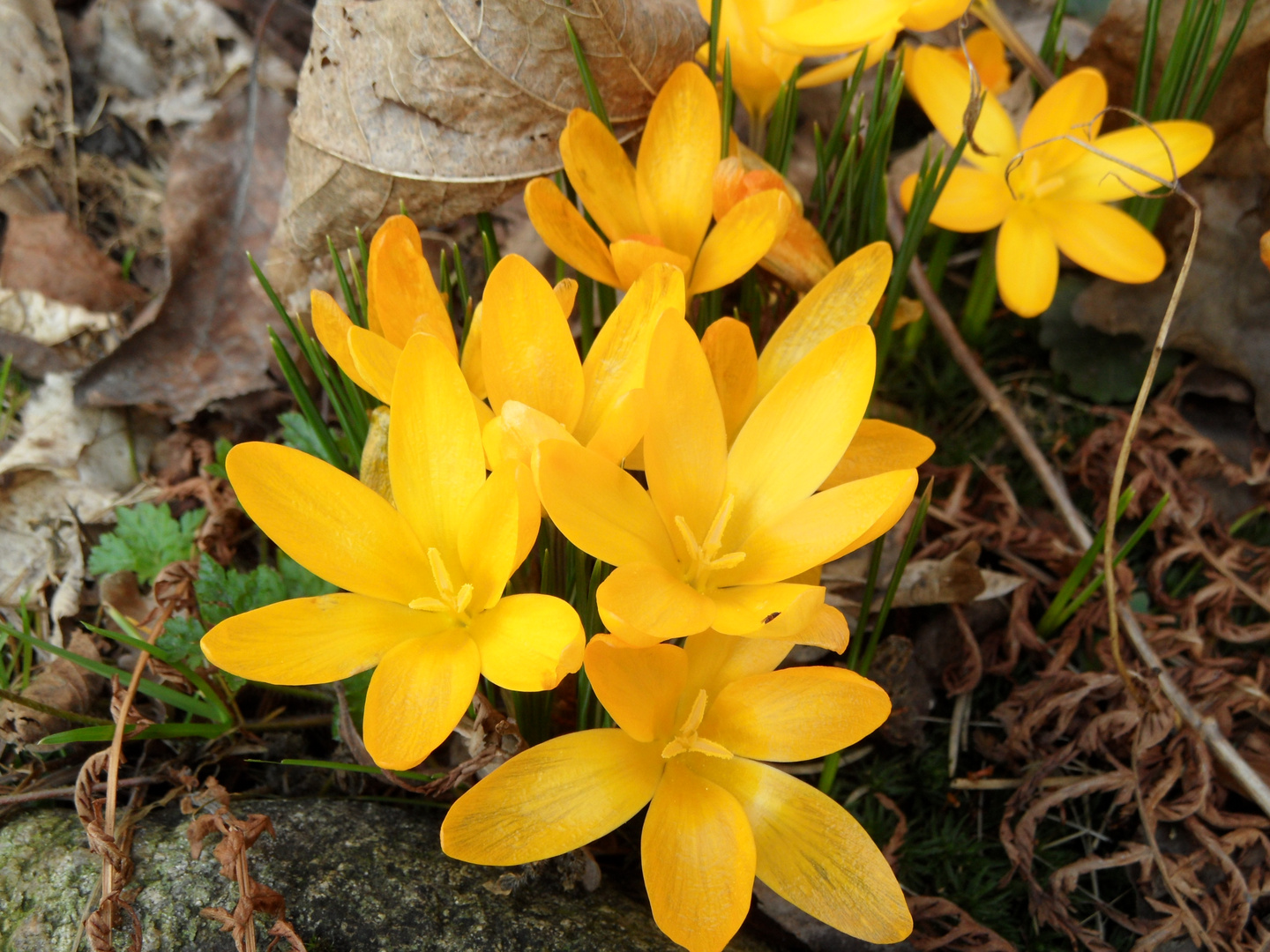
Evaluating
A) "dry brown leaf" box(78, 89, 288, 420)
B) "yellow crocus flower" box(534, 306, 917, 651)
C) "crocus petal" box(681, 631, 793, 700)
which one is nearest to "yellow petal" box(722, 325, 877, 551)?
"yellow crocus flower" box(534, 306, 917, 651)

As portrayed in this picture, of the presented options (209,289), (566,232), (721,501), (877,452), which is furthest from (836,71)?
(209,289)

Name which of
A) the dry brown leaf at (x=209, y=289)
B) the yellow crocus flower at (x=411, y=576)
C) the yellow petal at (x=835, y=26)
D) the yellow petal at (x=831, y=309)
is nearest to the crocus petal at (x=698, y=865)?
the yellow crocus flower at (x=411, y=576)

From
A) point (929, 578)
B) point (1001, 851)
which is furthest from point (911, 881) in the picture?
point (929, 578)

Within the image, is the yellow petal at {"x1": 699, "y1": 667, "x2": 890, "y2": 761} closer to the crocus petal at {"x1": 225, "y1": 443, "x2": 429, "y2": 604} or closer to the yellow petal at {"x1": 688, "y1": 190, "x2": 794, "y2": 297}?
the crocus petal at {"x1": 225, "y1": 443, "x2": 429, "y2": 604}

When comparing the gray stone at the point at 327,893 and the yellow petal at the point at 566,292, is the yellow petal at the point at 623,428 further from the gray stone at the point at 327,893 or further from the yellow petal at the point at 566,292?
the gray stone at the point at 327,893

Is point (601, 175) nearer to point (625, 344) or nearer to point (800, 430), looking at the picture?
point (625, 344)

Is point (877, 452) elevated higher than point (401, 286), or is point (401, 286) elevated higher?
point (401, 286)
